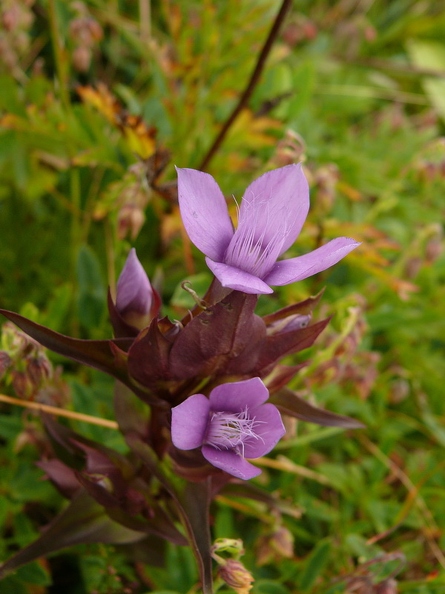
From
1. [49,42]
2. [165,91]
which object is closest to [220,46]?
[165,91]

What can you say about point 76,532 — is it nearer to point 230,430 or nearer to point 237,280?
point 230,430

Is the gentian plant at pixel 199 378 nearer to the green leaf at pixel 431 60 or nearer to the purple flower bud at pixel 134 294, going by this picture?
the purple flower bud at pixel 134 294

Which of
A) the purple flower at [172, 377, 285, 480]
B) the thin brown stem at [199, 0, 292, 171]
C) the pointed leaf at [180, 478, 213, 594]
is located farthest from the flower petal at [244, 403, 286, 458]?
Result: the thin brown stem at [199, 0, 292, 171]

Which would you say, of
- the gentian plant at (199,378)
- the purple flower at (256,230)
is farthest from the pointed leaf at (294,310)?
the purple flower at (256,230)

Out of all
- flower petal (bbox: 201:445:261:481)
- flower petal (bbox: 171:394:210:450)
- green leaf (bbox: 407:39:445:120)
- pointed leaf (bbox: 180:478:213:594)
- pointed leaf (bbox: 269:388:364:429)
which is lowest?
green leaf (bbox: 407:39:445:120)

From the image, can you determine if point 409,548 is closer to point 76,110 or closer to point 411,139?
point 76,110

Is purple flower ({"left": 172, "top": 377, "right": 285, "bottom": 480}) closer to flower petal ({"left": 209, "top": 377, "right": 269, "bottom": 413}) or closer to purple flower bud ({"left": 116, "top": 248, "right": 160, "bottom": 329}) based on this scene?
flower petal ({"left": 209, "top": 377, "right": 269, "bottom": 413})

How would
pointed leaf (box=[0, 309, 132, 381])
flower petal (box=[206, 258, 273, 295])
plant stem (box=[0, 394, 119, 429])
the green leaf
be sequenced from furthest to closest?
the green leaf < plant stem (box=[0, 394, 119, 429]) < pointed leaf (box=[0, 309, 132, 381]) < flower petal (box=[206, 258, 273, 295])
